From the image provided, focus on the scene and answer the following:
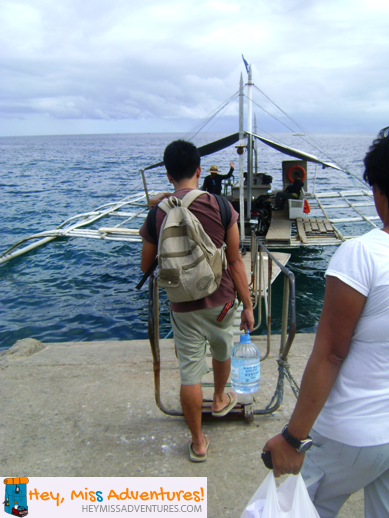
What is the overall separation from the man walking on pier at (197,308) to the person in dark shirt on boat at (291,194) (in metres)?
10.9

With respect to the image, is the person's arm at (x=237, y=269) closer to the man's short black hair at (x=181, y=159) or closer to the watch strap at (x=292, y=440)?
the man's short black hair at (x=181, y=159)

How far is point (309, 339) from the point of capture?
15.9 feet

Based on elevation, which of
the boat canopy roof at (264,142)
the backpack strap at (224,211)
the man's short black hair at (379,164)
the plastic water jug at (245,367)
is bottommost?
the plastic water jug at (245,367)

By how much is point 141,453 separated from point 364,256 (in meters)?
2.18

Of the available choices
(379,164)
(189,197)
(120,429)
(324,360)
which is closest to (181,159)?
(189,197)

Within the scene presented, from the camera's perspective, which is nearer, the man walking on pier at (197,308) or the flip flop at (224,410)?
the man walking on pier at (197,308)

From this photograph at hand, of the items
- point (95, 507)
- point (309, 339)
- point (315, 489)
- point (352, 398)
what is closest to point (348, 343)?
point (352, 398)

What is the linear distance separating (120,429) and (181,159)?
6.70 feet

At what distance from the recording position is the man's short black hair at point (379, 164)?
4.16 feet

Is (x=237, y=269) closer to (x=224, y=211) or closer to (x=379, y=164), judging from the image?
(x=224, y=211)

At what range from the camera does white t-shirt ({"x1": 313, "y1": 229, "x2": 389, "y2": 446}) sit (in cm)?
119

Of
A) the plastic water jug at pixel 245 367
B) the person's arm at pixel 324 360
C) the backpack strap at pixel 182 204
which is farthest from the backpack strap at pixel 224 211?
the person's arm at pixel 324 360

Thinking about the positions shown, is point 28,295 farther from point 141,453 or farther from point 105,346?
point 141,453

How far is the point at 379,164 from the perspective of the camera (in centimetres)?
128
